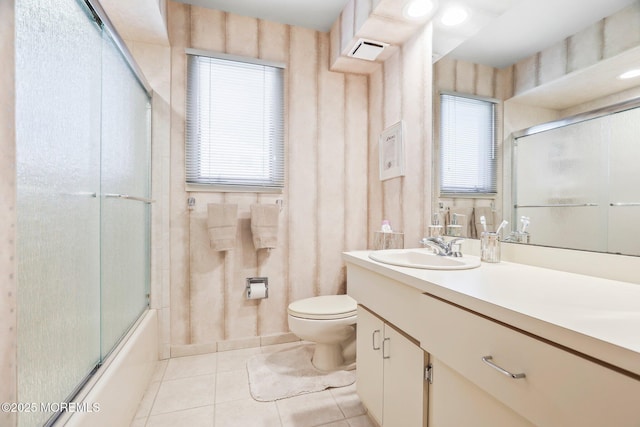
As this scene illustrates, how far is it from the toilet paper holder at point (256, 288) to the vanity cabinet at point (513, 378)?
1384 mm

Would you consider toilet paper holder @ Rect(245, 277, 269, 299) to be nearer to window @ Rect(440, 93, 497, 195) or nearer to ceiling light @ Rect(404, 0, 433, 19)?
window @ Rect(440, 93, 497, 195)

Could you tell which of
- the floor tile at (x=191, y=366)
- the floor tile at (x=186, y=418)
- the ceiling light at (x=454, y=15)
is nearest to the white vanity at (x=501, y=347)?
the floor tile at (x=186, y=418)

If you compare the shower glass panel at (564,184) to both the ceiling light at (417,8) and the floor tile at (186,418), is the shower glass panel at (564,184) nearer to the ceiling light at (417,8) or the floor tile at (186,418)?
the ceiling light at (417,8)

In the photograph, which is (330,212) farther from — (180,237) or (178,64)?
(178,64)

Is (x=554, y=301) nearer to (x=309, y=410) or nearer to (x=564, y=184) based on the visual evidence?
(x=564, y=184)

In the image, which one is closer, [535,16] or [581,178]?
[581,178]

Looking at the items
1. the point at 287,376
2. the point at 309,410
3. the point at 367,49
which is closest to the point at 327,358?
the point at 287,376

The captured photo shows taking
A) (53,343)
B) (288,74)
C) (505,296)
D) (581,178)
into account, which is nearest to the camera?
(505,296)

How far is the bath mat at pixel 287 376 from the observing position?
155 centimetres

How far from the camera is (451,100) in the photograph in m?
1.52

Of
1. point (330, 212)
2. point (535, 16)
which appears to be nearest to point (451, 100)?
point (535, 16)

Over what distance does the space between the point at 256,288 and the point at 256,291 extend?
2cm

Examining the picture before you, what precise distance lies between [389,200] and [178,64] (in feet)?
5.68

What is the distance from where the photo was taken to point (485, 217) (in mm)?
1313
